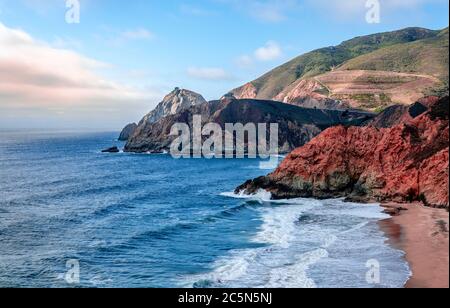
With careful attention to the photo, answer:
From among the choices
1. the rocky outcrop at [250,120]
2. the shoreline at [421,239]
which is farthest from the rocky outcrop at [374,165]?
the rocky outcrop at [250,120]

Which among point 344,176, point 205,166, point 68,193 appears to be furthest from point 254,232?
point 205,166

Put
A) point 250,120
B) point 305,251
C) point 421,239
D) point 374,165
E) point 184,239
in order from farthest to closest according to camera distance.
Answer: point 250,120 → point 374,165 → point 184,239 → point 421,239 → point 305,251

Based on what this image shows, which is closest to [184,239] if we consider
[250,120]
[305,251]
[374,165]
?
[305,251]

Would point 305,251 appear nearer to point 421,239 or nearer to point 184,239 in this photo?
point 421,239

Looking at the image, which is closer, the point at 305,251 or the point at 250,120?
the point at 305,251

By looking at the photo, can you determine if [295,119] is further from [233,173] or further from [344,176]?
[344,176]

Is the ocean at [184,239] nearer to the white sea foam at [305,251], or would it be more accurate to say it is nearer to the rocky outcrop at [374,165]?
the white sea foam at [305,251]

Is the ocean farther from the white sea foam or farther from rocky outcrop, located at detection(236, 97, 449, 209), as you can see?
rocky outcrop, located at detection(236, 97, 449, 209)
